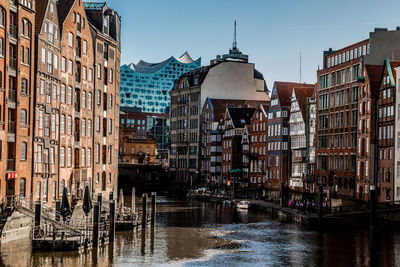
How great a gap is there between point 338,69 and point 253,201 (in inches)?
987

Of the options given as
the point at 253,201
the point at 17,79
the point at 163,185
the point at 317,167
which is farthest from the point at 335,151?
the point at 163,185

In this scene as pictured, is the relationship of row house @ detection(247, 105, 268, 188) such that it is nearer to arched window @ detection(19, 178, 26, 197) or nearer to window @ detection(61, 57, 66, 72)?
window @ detection(61, 57, 66, 72)

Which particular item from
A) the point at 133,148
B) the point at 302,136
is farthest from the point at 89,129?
the point at 133,148

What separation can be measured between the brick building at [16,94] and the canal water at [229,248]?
556 centimetres

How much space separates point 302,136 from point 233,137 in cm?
2900

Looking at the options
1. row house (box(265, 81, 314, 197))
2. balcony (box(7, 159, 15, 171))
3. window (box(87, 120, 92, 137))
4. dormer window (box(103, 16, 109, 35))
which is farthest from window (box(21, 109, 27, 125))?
row house (box(265, 81, 314, 197))

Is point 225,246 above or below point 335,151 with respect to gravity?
below

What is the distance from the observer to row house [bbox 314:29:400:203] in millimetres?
88438

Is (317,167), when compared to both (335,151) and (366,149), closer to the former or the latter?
(335,151)

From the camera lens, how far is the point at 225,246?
6091 cm

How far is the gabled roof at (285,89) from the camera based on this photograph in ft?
396

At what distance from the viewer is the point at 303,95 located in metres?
114

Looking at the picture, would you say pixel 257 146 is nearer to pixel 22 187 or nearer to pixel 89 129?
pixel 89 129

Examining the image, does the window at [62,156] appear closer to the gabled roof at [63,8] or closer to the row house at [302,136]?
the gabled roof at [63,8]
